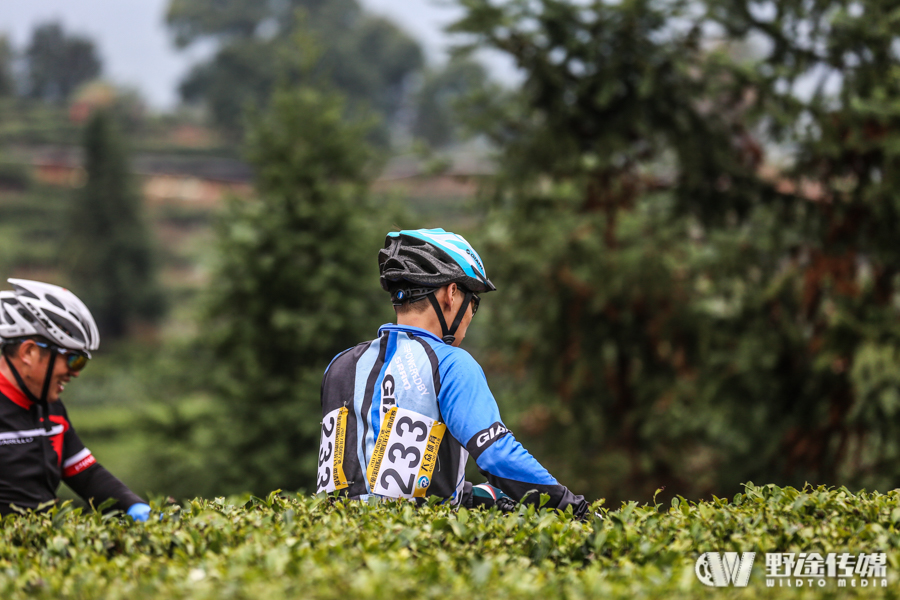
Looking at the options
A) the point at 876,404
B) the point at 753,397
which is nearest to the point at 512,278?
the point at 753,397

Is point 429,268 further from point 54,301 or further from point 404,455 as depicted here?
point 54,301

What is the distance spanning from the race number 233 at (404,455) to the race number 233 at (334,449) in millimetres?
142

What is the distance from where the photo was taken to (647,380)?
1184 centimetres

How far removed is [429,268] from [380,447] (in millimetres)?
778

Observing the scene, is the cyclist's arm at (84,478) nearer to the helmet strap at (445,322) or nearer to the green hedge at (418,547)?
the green hedge at (418,547)

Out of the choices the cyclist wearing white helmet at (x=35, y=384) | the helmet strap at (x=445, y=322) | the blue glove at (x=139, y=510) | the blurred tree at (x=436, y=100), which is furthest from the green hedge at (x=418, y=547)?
the blurred tree at (x=436, y=100)

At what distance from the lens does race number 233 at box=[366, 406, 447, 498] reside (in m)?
3.18

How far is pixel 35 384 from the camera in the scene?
13.0 feet

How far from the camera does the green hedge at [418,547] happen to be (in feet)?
7.58

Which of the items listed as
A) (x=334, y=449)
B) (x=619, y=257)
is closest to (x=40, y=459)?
(x=334, y=449)

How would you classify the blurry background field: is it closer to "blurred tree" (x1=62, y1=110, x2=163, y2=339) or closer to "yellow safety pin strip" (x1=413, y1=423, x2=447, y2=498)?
"yellow safety pin strip" (x1=413, y1=423, x2=447, y2=498)

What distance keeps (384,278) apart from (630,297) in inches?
321

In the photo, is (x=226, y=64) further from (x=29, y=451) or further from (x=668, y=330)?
(x=29, y=451)

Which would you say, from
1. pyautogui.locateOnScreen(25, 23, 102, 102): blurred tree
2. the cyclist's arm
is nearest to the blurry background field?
the cyclist's arm
